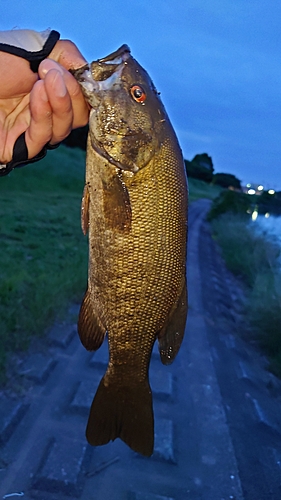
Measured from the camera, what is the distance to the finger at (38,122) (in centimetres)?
221

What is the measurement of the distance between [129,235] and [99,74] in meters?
0.80

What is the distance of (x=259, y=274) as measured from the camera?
1048 centimetres

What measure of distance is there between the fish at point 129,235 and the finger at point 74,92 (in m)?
0.05

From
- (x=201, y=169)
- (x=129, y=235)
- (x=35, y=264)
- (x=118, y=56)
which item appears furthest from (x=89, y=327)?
(x=201, y=169)

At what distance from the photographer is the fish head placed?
2.26 metres

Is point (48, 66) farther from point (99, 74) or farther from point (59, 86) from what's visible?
point (99, 74)

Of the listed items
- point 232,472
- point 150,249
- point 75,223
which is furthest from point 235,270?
point 150,249

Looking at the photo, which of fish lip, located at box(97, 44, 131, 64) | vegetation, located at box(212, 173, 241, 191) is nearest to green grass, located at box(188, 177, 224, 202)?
vegetation, located at box(212, 173, 241, 191)

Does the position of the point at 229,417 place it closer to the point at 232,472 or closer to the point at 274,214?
the point at 232,472

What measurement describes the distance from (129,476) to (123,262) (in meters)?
2.35

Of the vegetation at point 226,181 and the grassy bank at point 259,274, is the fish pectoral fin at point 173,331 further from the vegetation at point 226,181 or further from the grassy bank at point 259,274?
the vegetation at point 226,181

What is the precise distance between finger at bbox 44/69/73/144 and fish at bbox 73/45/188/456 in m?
0.13

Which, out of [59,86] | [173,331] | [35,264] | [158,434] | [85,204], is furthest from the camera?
[35,264]

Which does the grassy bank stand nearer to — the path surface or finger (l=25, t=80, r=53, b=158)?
the path surface
